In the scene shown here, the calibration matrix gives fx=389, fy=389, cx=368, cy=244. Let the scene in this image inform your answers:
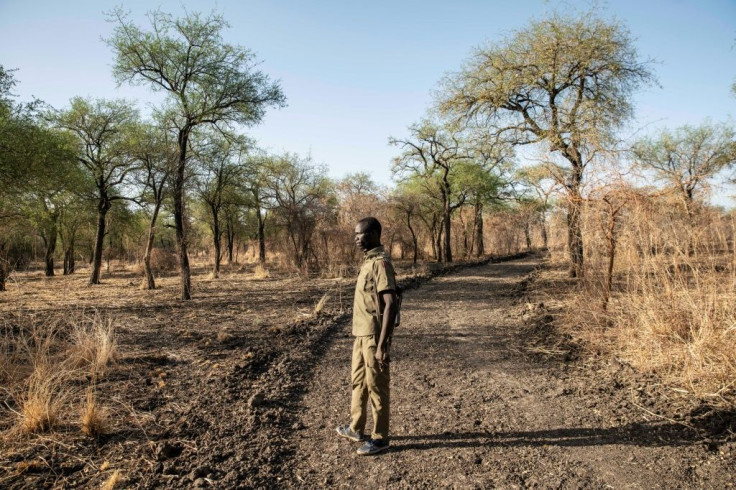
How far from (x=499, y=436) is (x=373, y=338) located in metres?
1.52

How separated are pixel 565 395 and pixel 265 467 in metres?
3.36

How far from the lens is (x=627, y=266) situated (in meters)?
5.79

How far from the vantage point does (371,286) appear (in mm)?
3412

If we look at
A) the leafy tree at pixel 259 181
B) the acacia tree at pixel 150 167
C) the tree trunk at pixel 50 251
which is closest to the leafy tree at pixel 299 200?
the leafy tree at pixel 259 181

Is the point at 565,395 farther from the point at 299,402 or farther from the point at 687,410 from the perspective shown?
the point at 299,402

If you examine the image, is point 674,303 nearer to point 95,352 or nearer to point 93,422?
point 93,422

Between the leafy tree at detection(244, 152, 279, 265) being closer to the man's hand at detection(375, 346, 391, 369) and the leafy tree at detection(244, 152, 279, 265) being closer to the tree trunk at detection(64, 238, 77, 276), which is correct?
the tree trunk at detection(64, 238, 77, 276)

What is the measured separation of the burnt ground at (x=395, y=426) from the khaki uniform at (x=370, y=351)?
30cm

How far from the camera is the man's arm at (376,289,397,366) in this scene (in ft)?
10.5

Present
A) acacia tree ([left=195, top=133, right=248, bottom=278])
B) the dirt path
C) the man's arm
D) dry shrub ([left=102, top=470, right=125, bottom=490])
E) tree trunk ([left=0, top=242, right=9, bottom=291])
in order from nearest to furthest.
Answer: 1. dry shrub ([left=102, top=470, right=125, bottom=490])
2. the dirt path
3. the man's arm
4. tree trunk ([left=0, top=242, right=9, bottom=291])
5. acacia tree ([left=195, top=133, right=248, bottom=278])

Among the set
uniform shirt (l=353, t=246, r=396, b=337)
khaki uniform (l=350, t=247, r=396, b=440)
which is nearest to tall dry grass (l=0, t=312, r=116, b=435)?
khaki uniform (l=350, t=247, r=396, b=440)

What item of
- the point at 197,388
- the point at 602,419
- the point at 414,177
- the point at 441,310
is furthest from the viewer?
the point at 414,177

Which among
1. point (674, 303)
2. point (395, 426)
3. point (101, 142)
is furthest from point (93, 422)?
point (101, 142)

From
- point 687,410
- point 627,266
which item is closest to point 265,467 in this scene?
point 687,410
